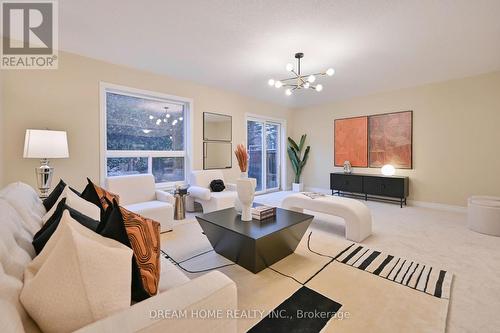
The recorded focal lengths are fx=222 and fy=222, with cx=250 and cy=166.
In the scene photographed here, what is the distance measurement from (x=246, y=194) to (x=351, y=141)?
4.36 meters

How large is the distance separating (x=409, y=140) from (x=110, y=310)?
5.70 meters

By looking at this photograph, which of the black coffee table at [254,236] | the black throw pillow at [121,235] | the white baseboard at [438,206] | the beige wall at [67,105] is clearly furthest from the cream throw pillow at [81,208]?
the white baseboard at [438,206]

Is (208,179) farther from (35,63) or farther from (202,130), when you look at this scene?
(35,63)

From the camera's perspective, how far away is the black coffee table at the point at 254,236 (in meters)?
2.00

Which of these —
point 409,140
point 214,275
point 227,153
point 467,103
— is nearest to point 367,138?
point 409,140

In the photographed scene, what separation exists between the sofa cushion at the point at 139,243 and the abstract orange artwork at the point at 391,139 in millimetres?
5346

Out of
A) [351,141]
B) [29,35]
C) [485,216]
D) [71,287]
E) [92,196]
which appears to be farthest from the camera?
[351,141]

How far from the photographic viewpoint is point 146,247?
43.3 inches

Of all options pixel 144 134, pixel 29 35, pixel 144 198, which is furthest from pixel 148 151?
pixel 29 35

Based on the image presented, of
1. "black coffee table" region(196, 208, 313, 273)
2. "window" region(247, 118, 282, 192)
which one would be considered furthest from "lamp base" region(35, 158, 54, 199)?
"window" region(247, 118, 282, 192)

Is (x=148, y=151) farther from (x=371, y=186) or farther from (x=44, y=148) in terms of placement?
(x=371, y=186)

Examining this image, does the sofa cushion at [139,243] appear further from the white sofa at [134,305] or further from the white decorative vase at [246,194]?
the white decorative vase at [246,194]

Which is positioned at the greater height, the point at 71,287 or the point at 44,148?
the point at 44,148

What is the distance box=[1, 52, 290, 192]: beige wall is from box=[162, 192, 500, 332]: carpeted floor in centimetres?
176
